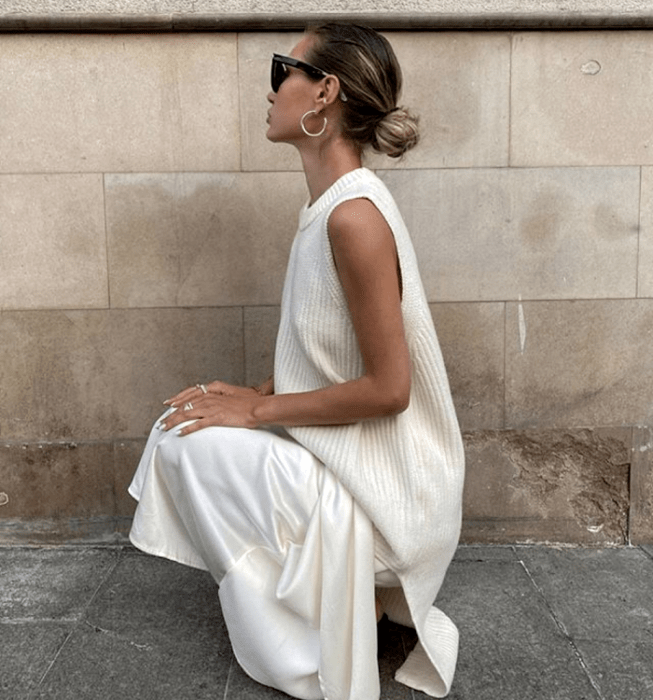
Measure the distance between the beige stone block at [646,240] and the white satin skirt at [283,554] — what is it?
2123 mm

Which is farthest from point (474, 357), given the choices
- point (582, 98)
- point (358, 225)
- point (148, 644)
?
point (148, 644)

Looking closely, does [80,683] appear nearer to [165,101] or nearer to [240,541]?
[240,541]

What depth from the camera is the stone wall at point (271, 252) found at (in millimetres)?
3613

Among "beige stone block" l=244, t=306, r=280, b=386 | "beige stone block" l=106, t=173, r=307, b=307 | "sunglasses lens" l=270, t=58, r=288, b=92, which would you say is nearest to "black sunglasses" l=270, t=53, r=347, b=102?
"sunglasses lens" l=270, t=58, r=288, b=92

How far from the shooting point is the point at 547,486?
389cm

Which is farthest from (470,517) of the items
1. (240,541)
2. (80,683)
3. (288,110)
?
(288,110)

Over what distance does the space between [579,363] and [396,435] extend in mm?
1705

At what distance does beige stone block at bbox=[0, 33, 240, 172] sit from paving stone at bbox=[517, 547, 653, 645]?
243cm

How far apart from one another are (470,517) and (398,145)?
2.11 metres

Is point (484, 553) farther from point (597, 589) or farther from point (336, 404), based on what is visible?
point (336, 404)

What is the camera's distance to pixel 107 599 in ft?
10.7

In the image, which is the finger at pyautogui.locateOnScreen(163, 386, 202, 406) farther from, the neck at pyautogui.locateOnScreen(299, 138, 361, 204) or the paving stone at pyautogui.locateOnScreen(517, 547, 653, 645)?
the paving stone at pyautogui.locateOnScreen(517, 547, 653, 645)

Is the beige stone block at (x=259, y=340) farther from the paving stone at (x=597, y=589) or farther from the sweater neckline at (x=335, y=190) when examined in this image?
the paving stone at (x=597, y=589)

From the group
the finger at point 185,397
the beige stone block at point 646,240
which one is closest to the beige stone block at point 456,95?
the beige stone block at point 646,240
